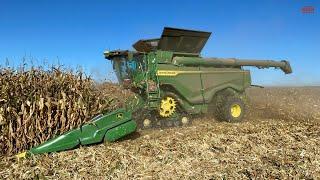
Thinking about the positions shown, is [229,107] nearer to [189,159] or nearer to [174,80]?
[174,80]

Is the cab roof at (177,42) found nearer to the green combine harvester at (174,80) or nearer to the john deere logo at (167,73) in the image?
the green combine harvester at (174,80)

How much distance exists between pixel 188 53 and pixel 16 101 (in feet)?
17.5

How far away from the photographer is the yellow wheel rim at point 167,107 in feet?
35.7

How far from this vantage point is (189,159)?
22.1 ft

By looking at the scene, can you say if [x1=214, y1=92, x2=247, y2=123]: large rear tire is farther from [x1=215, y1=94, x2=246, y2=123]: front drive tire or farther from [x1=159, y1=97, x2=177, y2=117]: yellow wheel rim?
[x1=159, y1=97, x2=177, y2=117]: yellow wheel rim

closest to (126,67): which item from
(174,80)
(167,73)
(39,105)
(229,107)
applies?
(167,73)

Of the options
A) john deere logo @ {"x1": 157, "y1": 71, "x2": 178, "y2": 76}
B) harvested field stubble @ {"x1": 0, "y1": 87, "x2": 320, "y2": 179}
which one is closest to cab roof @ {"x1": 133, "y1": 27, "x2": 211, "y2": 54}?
john deere logo @ {"x1": 157, "y1": 71, "x2": 178, "y2": 76}

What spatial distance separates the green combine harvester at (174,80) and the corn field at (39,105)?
1490 millimetres

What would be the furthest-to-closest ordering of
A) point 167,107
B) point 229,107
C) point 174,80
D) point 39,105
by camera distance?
point 229,107
point 174,80
point 167,107
point 39,105

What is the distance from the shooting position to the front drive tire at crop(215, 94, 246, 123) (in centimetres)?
1206

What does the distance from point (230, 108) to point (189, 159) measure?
5.64 metres

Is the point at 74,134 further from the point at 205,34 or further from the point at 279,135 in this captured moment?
the point at 205,34

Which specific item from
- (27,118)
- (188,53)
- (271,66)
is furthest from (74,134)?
(271,66)

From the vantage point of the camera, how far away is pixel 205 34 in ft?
39.1
